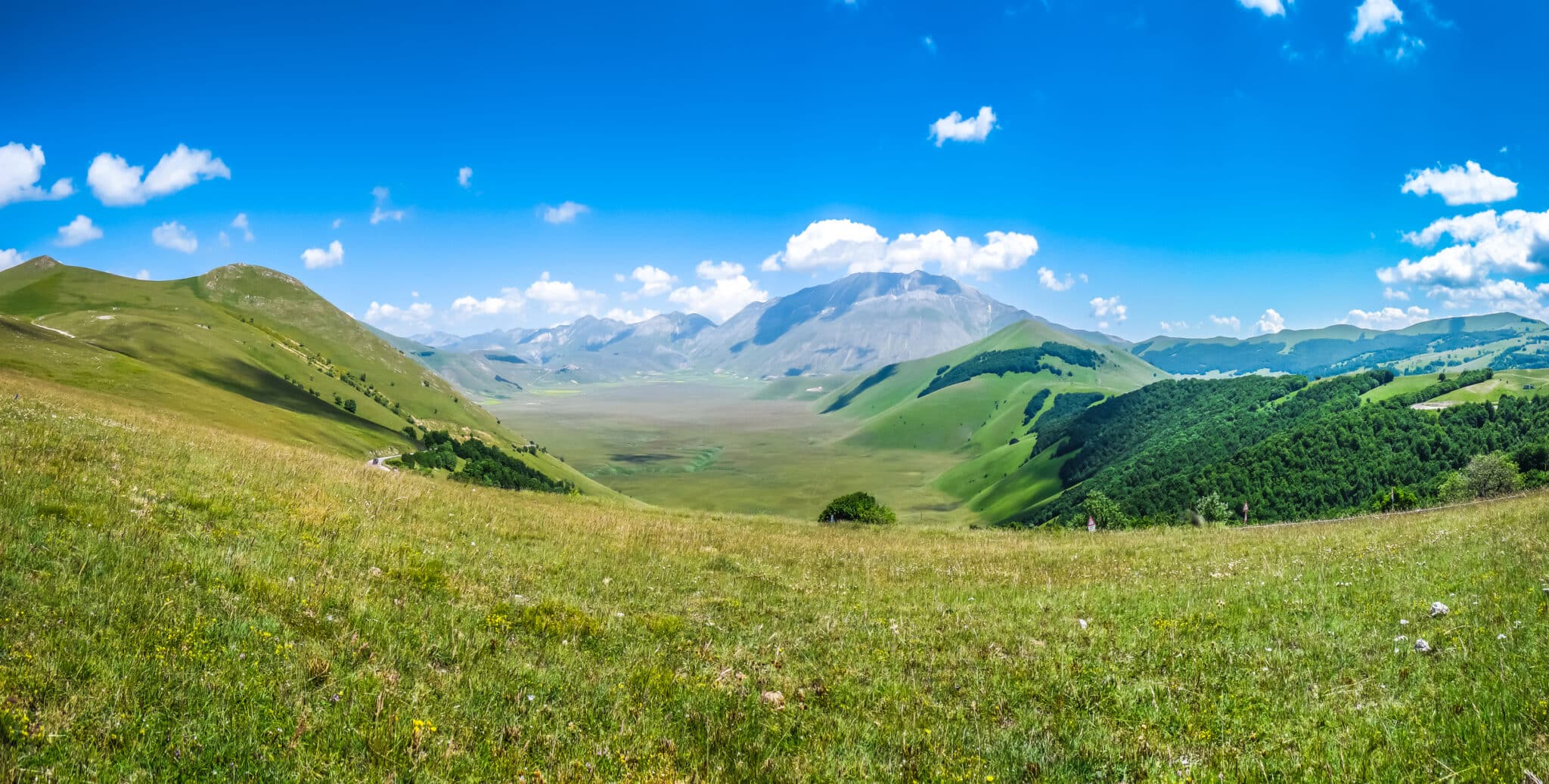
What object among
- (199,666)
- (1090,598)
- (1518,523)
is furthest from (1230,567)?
(199,666)

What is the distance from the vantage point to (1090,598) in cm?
1496

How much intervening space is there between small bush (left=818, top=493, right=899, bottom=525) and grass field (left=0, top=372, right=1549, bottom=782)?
41.3 m

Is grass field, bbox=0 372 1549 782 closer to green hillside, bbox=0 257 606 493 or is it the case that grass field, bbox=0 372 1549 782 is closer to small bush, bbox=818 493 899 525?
small bush, bbox=818 493 899 525

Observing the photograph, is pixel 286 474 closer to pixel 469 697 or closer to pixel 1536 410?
pixel 469 697

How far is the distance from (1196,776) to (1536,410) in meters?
249

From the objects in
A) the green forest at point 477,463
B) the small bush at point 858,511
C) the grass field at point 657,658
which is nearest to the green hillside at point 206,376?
the green forest at point 477,463

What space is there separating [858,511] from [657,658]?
52.3 m

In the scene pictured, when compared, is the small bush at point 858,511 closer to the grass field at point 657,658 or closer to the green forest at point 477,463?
the grass field at point 657,658

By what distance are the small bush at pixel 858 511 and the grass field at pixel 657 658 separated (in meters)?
41.3

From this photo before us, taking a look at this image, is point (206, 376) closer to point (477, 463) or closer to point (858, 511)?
point (477, 463)

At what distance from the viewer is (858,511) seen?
60.7m

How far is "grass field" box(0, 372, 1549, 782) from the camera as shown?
243 inches

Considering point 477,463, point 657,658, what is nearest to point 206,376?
point 477,463

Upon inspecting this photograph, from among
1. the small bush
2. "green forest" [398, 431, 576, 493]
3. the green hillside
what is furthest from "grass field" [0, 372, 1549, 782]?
"green forest" [398, 431, 576, 493]
